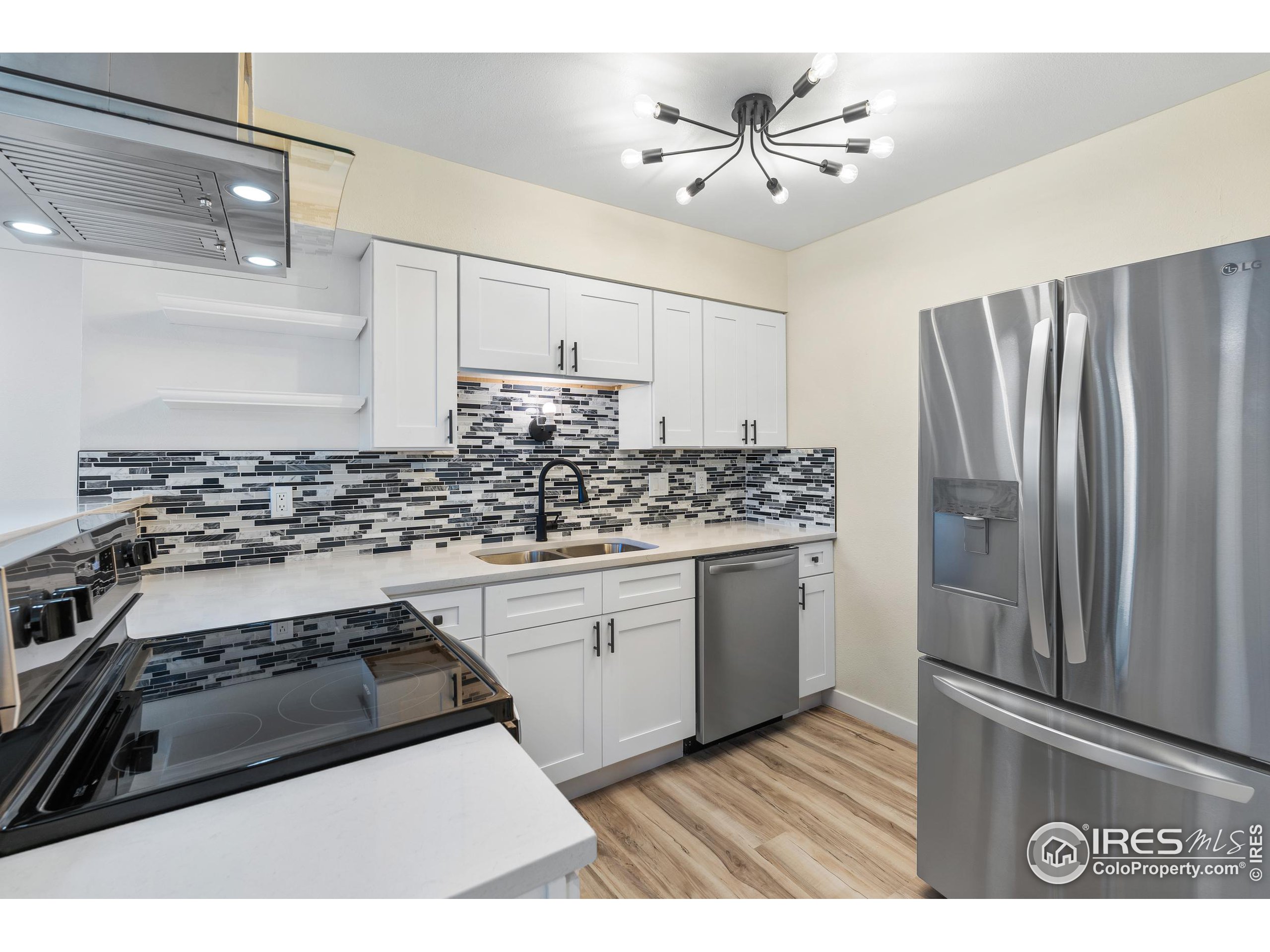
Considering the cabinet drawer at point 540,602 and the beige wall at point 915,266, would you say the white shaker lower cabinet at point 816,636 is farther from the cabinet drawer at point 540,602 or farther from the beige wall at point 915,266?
the cabinet drawer at point 540,602

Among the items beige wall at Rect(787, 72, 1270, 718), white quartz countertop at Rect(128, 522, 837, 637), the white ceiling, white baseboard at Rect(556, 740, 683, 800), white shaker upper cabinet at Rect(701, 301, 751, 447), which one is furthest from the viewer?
white shaker upper cabinet at Rect(701, 301, 751, 447)

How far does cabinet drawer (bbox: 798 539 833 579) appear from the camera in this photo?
2.90m

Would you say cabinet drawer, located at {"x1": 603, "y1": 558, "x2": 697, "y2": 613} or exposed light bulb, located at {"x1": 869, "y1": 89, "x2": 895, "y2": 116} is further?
cabinet drawer, located at {"x1": 603, "y1": 558, "x2": 697, "y2": 613}

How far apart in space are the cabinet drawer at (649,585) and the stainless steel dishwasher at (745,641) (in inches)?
2.4

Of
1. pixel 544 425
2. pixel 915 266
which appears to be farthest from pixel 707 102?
pixel 544 425

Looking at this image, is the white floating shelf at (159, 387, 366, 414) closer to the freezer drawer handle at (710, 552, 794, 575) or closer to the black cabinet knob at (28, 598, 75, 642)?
the black cabinet knob at (28, 598, 75, 642)

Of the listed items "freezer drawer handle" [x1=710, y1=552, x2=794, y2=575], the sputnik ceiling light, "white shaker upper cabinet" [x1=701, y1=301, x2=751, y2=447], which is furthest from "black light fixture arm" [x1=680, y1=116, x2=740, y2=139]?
"freezer drawer handle" [x1=710, y1=552, x2=794, y2=575]

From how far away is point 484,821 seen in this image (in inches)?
24.9

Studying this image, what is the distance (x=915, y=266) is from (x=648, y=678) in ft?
7.30

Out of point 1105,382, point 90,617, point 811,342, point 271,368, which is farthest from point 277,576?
point 811,342

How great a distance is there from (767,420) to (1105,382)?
196 centimetres

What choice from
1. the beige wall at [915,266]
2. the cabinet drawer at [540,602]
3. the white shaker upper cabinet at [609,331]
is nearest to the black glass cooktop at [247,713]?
the cabinet drawer at [540,602]

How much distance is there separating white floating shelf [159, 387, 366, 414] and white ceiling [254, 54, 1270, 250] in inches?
37.3
